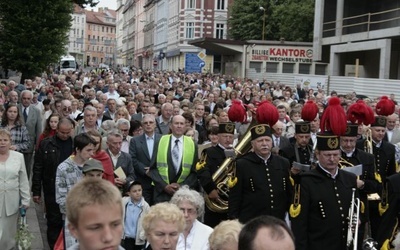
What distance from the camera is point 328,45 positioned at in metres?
A: 54.1

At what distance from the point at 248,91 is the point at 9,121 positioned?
39.1 ft

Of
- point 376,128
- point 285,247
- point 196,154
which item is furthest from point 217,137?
point 285,247

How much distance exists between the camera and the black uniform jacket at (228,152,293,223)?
7457 mm

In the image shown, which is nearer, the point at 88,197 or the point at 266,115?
the point at 88,197

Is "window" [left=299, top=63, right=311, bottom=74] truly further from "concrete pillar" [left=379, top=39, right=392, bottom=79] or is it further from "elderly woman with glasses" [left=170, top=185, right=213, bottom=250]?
"elderly woman with glasses" [left=170, top=185, right=213, bottom=250]

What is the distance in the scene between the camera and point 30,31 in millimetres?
30984

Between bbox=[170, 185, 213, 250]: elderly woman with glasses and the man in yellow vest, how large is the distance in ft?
7.52

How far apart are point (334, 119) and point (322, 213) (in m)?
1.06

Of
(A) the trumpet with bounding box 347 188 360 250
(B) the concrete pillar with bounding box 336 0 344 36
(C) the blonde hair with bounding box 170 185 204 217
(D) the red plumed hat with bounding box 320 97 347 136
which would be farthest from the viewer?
(B) the concrete pillar with bounding box 336 0 344 36

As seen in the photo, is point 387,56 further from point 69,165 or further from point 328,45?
point 69,165

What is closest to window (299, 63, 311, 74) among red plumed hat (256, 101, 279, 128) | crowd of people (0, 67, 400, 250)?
crowd of people (0, 67, 400, 250)

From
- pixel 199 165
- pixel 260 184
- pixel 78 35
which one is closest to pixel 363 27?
pixel 199 165

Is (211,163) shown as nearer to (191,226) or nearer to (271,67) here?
(191,226)

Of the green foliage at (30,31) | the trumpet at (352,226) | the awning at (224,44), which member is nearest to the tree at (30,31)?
the green foliage at (30,31)
